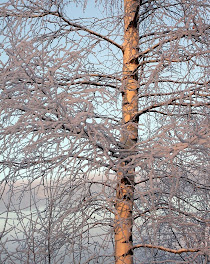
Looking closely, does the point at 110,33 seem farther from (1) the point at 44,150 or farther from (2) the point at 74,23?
(1) the point at 44,150

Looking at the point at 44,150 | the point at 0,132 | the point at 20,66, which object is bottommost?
the point at 44,150

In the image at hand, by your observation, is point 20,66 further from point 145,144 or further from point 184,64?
point 184,64

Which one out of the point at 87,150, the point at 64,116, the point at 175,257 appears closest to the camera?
the point at 64,116

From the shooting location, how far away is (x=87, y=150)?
3311 millimetres

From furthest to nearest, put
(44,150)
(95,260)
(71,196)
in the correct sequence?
(95,260) → (71,196) → (44,150)

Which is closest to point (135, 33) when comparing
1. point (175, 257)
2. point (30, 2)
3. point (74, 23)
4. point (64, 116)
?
point (74, 23)

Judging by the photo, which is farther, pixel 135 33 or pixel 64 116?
pixel 135 33

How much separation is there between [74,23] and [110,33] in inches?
21.0

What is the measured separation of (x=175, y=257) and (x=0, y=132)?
436 cm

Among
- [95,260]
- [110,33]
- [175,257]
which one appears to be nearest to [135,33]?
[110,33]

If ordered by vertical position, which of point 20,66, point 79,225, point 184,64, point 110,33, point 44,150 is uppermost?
point 110,33

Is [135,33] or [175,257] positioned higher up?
[135,33]

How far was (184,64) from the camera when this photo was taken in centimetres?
458

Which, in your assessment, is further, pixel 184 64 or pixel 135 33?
pixel 135 33
